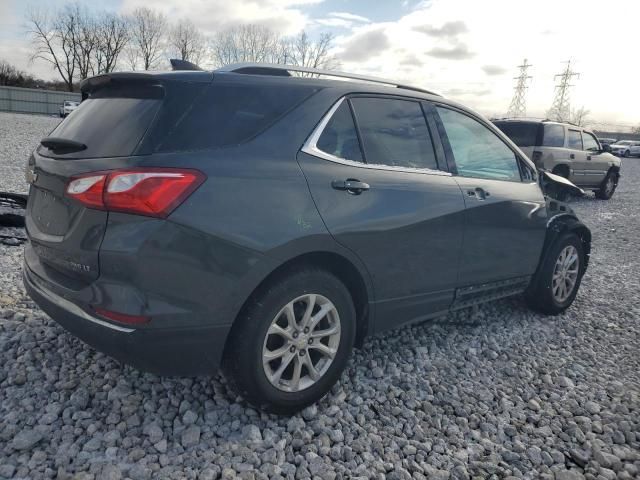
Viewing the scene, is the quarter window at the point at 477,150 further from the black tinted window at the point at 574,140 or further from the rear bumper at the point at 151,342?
the black tinted window at the point at 574,140

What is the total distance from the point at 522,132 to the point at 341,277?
9874mm

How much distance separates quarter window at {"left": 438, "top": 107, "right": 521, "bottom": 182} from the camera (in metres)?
3.41

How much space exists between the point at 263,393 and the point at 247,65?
5.70 ft

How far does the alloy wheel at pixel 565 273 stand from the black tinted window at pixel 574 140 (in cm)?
836

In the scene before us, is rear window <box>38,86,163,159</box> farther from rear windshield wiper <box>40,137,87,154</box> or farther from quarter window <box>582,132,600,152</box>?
quarter window <box>582,132,600,152</box>

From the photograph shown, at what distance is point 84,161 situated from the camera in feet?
7.35

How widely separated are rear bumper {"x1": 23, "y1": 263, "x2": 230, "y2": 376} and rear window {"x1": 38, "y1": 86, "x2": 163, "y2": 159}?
0.73 meters

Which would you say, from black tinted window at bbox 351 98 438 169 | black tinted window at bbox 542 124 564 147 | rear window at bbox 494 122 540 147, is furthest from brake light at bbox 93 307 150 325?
black tinted window at bbox 542 124 564 147

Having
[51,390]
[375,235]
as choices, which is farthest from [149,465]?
[375,235]

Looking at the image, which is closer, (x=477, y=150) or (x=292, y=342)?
(x=292, y=342)

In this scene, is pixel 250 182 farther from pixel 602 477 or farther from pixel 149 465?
pixel 602 477

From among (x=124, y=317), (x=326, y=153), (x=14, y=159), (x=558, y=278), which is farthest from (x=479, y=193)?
(x=14, y=159)

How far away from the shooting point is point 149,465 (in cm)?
216

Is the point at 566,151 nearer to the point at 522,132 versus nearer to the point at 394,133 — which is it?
the point at 522,132
